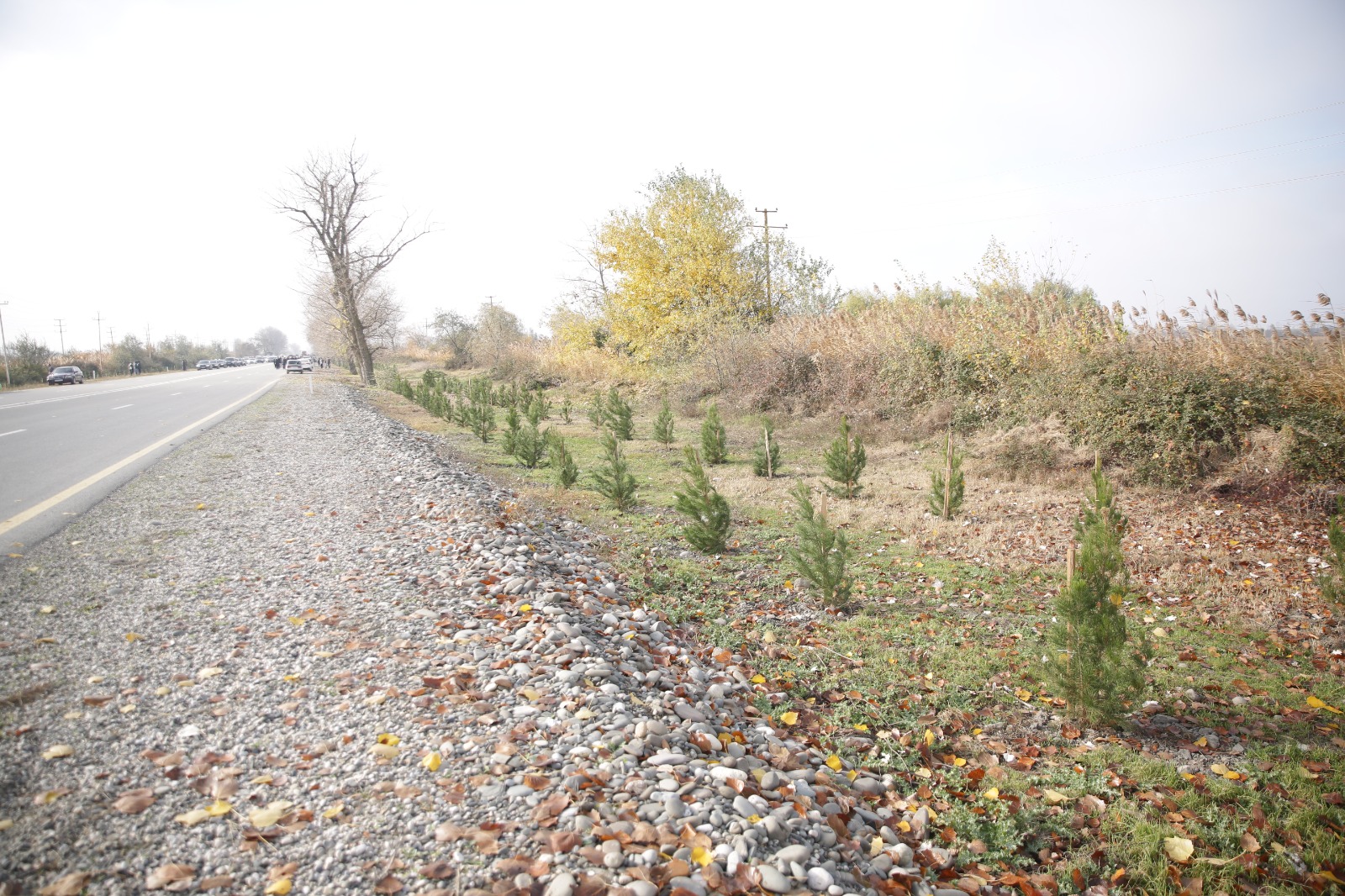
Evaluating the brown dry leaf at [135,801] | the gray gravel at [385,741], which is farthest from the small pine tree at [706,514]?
the brown dry leaf at [135,801]

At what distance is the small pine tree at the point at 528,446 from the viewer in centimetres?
1160

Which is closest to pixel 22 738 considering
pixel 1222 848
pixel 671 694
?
pixel 671 694

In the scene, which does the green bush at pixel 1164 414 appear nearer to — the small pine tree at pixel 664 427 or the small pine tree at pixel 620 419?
the small pine tree at pixel 664 427

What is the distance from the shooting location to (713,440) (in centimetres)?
1241

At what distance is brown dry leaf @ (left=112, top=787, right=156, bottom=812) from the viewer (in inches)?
98.8

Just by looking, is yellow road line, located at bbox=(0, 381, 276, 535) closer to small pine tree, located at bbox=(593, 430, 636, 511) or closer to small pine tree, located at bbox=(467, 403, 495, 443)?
small pine tree, located at bbox=(467, 403, 495, 443)

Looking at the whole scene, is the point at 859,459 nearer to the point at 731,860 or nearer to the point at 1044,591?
the point at 1044,591

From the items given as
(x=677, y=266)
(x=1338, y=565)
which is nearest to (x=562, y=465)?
(x=1338, y=565)

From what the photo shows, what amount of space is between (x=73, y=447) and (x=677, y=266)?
19.0m

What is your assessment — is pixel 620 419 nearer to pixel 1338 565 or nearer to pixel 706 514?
pixel 706 514

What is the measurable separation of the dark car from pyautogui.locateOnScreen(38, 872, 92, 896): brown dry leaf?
45453 mm

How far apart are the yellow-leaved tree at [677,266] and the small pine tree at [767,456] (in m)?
11.9

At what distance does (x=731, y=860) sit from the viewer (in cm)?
249

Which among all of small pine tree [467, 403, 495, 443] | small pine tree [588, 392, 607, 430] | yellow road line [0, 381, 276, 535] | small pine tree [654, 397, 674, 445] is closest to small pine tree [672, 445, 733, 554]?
yellow road line [0, 381, 276, 535]
